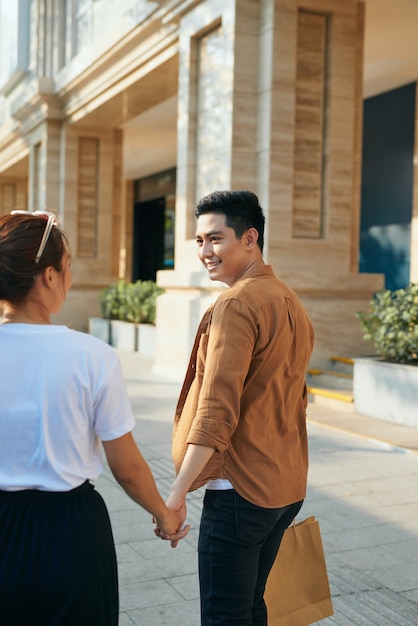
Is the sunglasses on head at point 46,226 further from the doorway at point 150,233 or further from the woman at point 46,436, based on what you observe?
the doorway at point 150,233

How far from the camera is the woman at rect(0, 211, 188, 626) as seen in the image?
188 centimetres

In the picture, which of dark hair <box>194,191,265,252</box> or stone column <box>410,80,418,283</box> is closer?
dark hair <box>194,191,265,252</box>

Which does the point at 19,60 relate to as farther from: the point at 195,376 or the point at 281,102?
the point at 195,376

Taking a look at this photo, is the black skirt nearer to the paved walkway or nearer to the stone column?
the paved walkway

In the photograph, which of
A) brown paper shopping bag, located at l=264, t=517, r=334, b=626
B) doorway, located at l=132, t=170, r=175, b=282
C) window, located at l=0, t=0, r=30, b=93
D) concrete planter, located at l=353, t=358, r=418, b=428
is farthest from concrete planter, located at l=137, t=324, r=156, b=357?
doorway, located at l=132, t=170, r=175, b=282

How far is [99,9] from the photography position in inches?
626

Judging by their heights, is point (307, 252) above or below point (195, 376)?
above

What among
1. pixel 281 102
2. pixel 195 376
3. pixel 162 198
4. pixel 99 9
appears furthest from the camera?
pixel 162 198

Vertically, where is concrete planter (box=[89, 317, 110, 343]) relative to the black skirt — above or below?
below

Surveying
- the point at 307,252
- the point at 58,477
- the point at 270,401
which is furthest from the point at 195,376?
the point at 307,252

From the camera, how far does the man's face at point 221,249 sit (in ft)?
7.90

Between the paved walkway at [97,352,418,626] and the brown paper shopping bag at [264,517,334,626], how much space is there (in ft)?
2.92

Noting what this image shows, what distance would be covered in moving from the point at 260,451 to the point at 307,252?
25.5 ft

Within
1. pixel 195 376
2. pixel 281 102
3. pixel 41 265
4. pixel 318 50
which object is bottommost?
pixel 195 376
